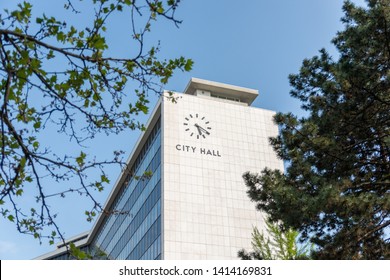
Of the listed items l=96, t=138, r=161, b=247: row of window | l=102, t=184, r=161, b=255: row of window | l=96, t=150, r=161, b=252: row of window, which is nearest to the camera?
l=102, t=184, r=161, b=255: row of window

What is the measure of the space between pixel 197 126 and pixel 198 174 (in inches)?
193

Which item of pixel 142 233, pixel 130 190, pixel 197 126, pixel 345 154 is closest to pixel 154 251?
pixel 142 233

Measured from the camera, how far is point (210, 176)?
170ft

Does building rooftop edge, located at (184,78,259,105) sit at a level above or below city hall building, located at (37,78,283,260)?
above

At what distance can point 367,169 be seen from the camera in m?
15.7

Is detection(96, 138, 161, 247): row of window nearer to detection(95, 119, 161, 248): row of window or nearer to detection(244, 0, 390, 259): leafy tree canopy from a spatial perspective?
detection(95, 119, 161, 248): row of window

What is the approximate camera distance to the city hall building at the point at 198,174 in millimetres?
48406

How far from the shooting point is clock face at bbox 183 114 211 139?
53041 millimetres

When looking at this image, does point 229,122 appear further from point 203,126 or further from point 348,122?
point 348,122

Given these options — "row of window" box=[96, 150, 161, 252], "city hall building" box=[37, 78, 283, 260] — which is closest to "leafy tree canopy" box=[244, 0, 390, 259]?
"city hall building" box=[37, 78, 283, 260]

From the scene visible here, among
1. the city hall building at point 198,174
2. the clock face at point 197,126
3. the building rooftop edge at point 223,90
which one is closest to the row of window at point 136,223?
the city hall building at point 198,174

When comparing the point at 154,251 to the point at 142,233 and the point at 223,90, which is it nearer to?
the point at 142,233

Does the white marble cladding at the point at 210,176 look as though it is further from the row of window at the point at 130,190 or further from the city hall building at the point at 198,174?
the row of window at the point at 130,190

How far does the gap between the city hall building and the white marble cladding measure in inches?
3.3
